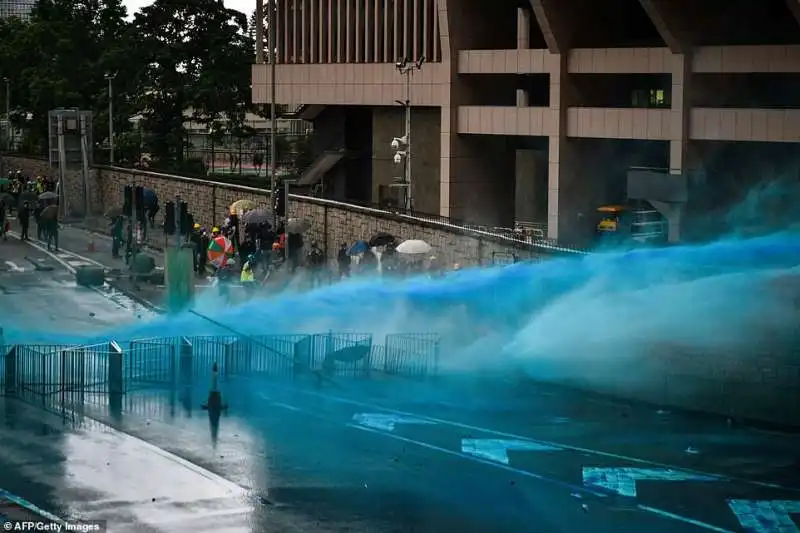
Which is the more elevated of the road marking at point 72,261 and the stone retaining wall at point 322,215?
the stone retaining wall at point 322,215

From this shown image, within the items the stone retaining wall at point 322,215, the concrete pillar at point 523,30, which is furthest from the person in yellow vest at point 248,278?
the concrete pillar at point 523,30

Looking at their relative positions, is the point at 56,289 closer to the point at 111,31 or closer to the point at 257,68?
the point at 257,68

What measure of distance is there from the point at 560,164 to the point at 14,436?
1297 inches

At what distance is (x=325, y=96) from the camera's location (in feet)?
229

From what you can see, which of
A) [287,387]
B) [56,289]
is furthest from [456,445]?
[56,289]

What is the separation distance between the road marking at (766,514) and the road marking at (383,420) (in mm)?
6717

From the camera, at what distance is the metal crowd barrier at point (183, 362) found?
29516 millimetres

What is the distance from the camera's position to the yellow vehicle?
50.3 metres

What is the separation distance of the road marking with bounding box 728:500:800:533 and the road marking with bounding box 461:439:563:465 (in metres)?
3.87

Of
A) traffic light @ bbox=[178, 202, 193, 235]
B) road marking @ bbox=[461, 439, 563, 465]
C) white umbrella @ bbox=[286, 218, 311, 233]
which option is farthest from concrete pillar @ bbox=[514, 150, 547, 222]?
road marking @ bbox=[461, 439, 563, 465]

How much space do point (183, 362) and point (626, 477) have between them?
10.6m

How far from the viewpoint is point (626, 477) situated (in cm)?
2308

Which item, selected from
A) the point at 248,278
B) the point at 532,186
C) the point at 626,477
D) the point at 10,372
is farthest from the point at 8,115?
the point at 626,477

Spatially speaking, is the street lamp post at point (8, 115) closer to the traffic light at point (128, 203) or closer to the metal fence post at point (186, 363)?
the traffic light at point (128, 203)
